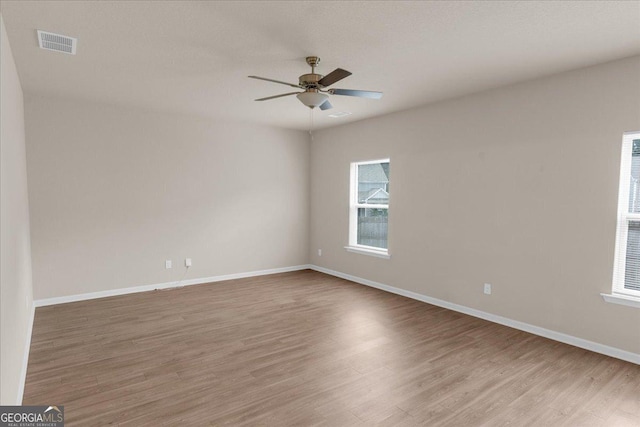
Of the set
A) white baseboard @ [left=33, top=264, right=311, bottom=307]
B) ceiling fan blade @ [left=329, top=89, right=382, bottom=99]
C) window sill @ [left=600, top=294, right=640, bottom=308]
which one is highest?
ceiling fan blade @ [left=329, top=89, right=382, bottom=99]

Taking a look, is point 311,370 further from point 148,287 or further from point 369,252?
point 148,287

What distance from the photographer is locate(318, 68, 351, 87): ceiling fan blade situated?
105 inches

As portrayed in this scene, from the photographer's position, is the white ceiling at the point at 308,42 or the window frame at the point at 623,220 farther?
the window frame at the point at 623,220

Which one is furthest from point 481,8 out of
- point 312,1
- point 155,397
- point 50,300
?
point 50,300

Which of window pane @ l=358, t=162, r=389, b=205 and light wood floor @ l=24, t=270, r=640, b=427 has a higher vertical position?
window pane @ l=358, t=162, r=389, b=205

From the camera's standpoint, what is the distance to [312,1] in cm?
220

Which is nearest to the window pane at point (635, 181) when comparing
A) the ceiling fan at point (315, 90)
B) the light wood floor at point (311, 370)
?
the light wood floor at point (311, 370)

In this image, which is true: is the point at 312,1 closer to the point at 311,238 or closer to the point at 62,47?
the point at 62,47

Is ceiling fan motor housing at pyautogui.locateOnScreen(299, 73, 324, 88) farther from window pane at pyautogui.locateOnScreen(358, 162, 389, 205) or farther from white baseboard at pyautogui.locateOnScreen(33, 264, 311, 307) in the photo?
white baseboard at pyautogui.locateOnScreen(33, 264, 311, 307)

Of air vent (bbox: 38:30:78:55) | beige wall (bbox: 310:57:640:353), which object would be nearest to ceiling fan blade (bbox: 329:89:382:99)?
beige wall (bbox: 310:57:640:353)

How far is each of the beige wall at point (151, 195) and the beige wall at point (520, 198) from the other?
6.77ft

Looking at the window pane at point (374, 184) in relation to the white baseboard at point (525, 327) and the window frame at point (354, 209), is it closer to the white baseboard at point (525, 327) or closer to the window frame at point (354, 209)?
the window frame at point (354, 209)

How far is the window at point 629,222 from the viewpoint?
10.1 feet

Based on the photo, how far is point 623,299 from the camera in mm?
3076
